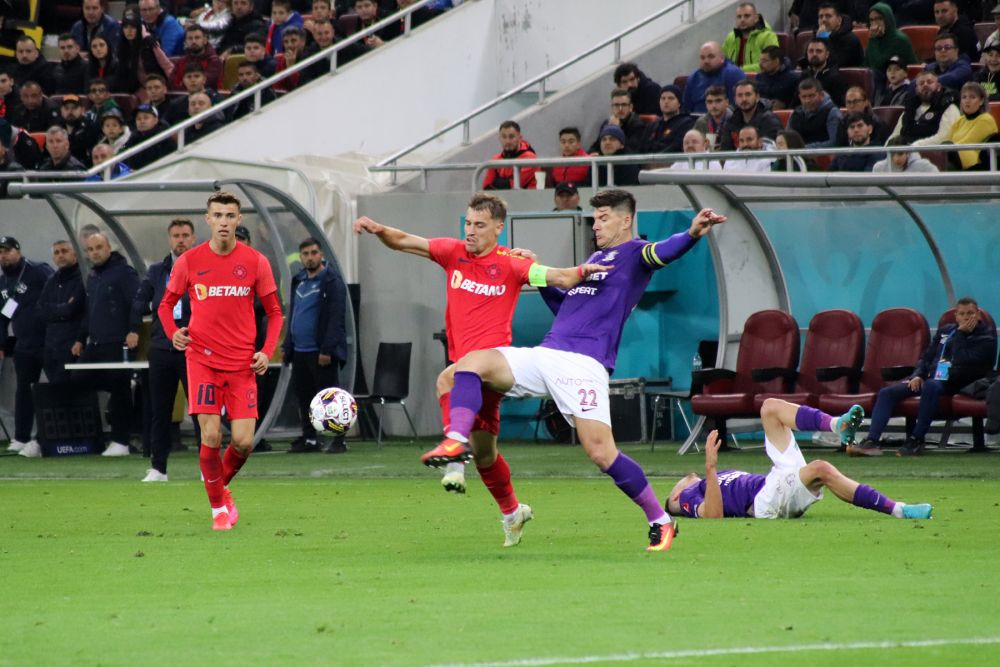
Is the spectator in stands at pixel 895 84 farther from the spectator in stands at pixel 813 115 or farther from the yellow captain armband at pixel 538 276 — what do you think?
the yellow captain armband at pixel 538 276

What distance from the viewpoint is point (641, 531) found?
1091cm

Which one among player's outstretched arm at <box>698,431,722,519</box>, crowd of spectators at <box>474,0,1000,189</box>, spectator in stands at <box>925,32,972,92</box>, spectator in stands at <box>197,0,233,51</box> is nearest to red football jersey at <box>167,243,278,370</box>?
player's outstretched arm at <box>698,431,722,519</box>

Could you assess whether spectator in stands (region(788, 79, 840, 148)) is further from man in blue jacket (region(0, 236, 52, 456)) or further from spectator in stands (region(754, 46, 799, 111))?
man in blue jacket (region(0, 236, 52, 456))

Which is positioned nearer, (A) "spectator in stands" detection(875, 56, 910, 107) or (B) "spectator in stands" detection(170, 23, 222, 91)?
(A) "spectator in stands" detection(875, 56, 910, 107)

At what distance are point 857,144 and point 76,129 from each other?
39.8 feet

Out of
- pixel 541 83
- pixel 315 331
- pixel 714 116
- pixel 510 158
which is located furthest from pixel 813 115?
pixel 315 331

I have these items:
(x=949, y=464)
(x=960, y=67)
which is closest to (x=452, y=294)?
(x=949, y=464)

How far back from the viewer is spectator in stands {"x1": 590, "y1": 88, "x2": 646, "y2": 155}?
21.5 meters

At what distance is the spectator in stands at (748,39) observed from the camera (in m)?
22.7

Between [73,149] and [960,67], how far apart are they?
12844 mm

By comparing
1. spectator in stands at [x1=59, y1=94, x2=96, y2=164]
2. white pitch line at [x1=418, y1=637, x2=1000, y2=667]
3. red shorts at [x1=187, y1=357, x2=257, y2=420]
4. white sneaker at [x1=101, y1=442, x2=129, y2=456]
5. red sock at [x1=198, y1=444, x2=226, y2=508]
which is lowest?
white sneaker at [x1=101, y1=442, x2=129, y2=456]

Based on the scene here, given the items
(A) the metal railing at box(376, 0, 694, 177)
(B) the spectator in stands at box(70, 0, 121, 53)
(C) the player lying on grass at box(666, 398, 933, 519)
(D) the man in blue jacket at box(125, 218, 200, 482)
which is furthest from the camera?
(B) the spectator in stands at box(70, 0, 121, 53)

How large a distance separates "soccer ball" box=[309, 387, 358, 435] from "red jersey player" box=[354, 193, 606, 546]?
2084 mm

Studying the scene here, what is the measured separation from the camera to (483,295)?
396 inches
